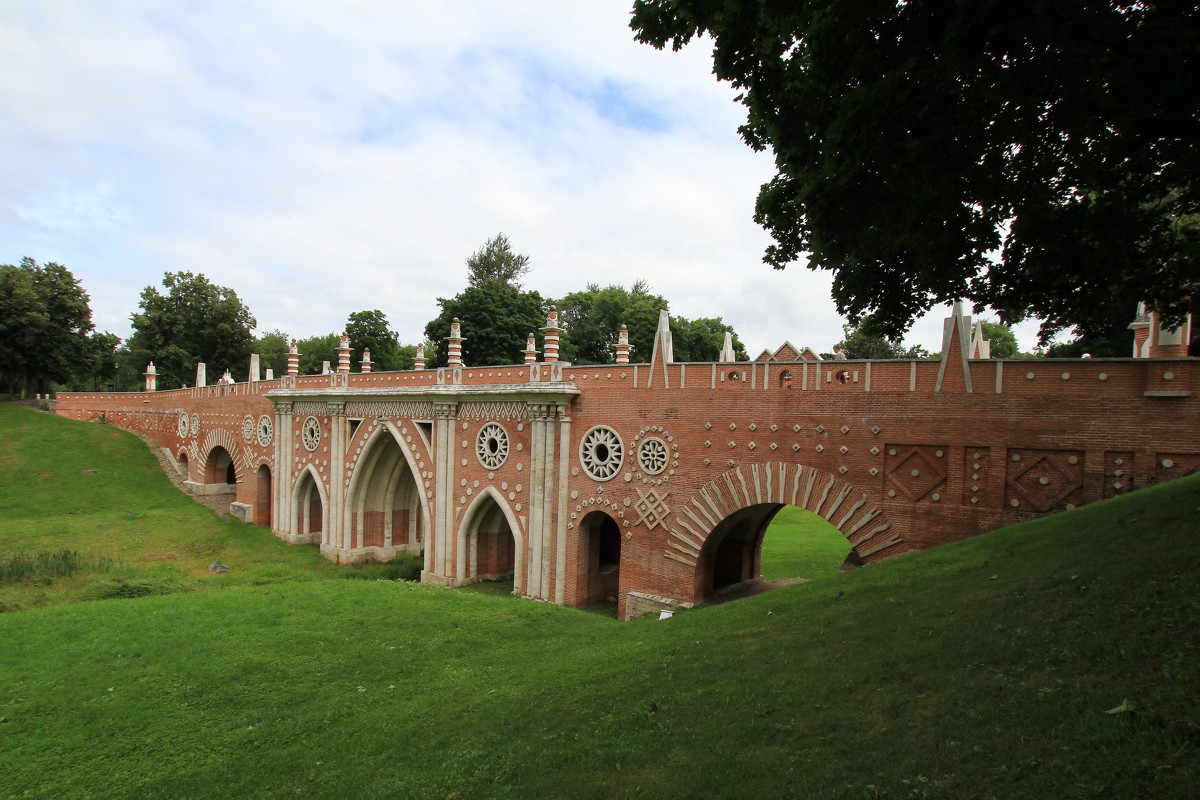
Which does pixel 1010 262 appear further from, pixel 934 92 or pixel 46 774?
pixel 46 774

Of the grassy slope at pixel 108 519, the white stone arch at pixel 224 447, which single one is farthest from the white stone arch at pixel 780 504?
the white stone arch at pixel 224 447

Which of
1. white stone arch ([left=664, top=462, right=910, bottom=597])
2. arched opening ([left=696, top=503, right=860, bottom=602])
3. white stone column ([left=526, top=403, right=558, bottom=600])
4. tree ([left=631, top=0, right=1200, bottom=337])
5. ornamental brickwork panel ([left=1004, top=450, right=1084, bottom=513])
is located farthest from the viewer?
white stone column ([left=526, top=403, right=558, bottom=600])

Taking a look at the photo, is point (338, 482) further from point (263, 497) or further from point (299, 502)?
point (263, 497)

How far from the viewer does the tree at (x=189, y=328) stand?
4366 cm

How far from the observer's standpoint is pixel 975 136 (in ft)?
18.0

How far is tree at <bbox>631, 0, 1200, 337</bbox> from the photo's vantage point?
15.8 feet

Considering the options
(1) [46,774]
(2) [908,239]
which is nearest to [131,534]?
(1) [46,774]

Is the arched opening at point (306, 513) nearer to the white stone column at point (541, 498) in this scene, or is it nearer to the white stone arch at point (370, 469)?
the white stone arch at point (370, 469)

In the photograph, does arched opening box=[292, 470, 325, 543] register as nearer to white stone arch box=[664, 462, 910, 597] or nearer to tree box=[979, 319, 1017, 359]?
white stone arch box=[664, 462, 910, 597]

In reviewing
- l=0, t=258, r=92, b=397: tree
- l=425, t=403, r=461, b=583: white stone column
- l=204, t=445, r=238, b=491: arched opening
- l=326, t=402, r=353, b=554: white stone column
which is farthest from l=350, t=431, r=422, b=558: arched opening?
l=0, t=258, r=92, b=397: tree

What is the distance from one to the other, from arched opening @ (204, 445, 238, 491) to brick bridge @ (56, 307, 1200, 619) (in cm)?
1060

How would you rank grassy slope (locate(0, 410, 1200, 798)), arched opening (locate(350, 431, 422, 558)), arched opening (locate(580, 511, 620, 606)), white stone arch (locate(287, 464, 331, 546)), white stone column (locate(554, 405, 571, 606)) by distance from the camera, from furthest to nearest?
white stone arch (locate(287, 464, 331, 546)), arched opening (locate(350, 431, 422, 558)), arched opening (locate(580, 511, 620, 606)), white stone column (locate(554, 405, 571, 606)), grassy slope (locate(0, 410, 1200, 798))

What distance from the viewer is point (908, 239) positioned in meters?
6.25

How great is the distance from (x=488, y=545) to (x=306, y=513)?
429 inches
